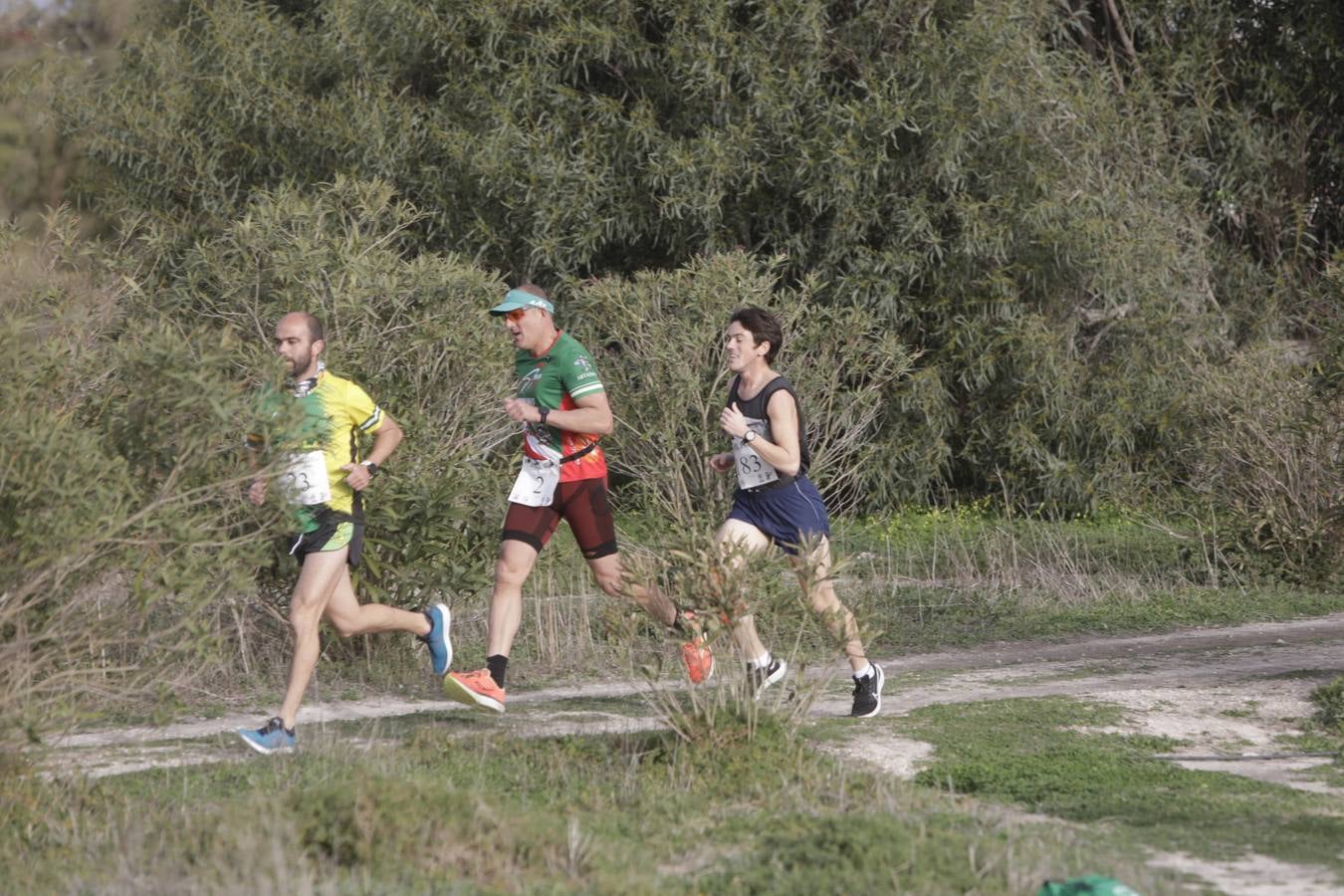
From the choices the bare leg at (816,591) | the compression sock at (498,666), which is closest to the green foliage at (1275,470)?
the bare leg at (816,591)

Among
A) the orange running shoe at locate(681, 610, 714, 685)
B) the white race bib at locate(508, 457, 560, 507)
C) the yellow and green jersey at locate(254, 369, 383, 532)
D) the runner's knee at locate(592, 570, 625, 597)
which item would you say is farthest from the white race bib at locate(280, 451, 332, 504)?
the orange running shoe at locate(681, 610, 714, 685)

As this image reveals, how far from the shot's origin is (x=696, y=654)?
6.88 metres

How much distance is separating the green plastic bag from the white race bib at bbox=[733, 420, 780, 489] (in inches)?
137

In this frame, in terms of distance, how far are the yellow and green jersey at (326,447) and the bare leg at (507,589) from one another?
0.77m

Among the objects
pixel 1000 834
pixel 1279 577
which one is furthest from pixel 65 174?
pixel 1000 834

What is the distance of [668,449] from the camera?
459 inches

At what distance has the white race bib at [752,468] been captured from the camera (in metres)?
8.05

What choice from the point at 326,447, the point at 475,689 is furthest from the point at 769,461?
the point at 326,447

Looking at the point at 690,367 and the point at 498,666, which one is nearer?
the point at 498,666

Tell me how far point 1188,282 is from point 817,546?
11.0m

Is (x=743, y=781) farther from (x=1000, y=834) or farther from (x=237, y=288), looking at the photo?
(x=237, y=288)

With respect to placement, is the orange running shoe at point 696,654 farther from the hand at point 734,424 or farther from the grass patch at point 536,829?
the hand at point 734,424

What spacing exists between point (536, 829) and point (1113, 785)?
2.49 metres

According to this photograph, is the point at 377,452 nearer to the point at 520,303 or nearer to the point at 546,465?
the point at 546,465
